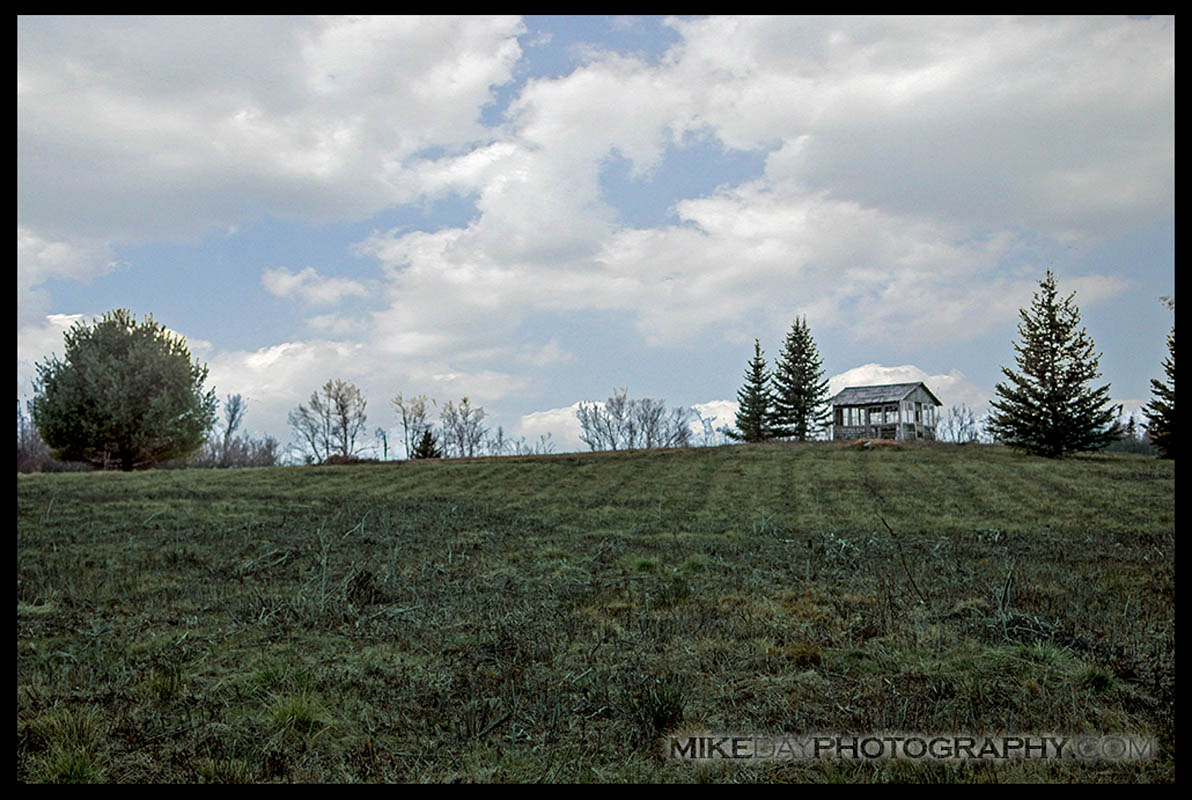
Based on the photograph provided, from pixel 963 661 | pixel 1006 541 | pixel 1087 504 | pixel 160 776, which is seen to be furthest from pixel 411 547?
pixel 1087 504

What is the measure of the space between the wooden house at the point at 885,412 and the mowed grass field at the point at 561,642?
87.8 ft

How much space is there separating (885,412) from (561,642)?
4102 cm

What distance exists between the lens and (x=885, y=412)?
142 feet

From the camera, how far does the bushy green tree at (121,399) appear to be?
32.9 meters

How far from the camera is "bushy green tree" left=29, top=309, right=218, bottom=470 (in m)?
32.9

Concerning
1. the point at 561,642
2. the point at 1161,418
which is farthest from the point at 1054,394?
the point at 561,642

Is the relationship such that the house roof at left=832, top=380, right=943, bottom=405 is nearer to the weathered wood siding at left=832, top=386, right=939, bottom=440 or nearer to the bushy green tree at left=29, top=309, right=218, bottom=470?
the weathered wood siding at left=832, top=386, right=939, bottom=440

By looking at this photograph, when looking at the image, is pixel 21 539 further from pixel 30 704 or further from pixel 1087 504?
pixel 1087 504

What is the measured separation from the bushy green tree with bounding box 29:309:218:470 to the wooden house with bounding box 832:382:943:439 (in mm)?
37010

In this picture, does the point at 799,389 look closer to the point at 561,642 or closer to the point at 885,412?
the point at 885,412

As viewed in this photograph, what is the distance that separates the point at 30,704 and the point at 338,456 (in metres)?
31.8

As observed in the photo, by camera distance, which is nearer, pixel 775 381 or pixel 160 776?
pixel 160 776

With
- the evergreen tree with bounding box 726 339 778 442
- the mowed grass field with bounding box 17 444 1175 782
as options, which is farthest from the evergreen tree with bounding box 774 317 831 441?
the mowed grass field with bounding box 17 444 1175 782

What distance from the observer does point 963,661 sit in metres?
5.77
